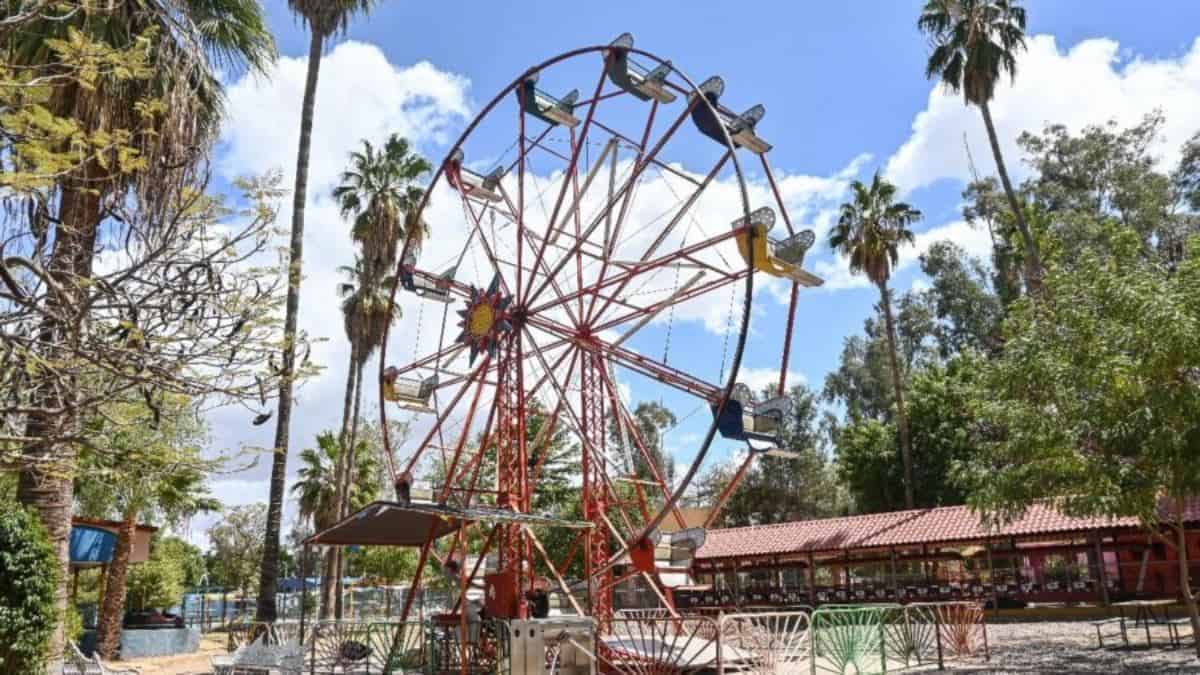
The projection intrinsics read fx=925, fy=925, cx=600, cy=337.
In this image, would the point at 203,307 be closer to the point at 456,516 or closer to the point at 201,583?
the point at 456,516

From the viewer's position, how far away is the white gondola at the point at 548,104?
1700 cm

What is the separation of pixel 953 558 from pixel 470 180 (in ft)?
55.1

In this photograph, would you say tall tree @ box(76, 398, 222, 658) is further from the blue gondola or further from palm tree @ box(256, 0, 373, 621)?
the blue gondola

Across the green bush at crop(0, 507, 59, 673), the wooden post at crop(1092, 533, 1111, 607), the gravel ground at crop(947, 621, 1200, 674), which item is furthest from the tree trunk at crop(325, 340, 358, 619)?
the wooden post at crop(1092, 533, 1111, 607)

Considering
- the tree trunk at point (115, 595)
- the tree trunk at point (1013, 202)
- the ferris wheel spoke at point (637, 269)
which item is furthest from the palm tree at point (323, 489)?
the tree trunk at point (1013, 202)

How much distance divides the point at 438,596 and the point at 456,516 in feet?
52.0

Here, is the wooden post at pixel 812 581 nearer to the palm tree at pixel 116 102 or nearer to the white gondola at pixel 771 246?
the white gondola at pixel 771 246

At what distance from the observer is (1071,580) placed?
23688mm

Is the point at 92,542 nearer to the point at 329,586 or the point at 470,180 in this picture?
the point at 329,586

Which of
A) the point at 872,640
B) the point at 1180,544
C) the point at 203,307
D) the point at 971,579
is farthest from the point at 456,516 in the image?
the point at 971,579

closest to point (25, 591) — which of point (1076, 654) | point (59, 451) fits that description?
point (59, 451)

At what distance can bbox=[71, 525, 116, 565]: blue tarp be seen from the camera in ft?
65.5

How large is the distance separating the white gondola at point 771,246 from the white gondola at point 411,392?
23.3 feet

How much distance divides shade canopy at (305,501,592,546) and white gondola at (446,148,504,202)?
6.91 m
